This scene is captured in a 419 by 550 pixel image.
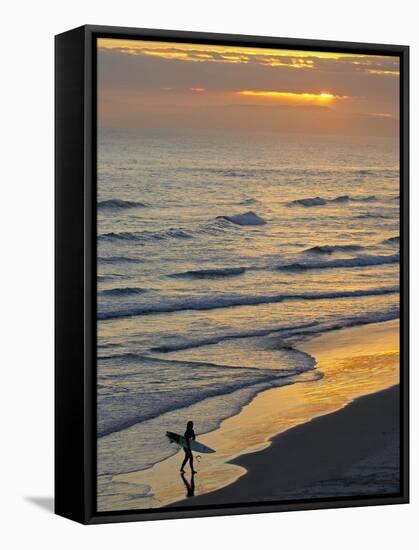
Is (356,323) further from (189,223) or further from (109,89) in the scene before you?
(109,89)

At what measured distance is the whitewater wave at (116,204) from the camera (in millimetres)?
10875

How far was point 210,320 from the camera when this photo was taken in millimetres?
11156

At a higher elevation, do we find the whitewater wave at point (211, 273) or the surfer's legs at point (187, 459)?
the whitewater wave at point (211, 273)

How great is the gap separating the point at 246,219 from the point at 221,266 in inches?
12.7

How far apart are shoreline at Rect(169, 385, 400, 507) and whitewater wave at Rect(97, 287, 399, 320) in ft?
2.11

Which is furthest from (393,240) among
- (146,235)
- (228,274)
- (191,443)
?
(191,443)

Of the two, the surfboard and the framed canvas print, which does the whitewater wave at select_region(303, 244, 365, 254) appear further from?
the surfboard

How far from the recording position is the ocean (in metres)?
10.9

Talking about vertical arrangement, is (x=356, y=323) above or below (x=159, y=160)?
below

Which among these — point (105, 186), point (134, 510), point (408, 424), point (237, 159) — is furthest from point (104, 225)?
point (408, 424)

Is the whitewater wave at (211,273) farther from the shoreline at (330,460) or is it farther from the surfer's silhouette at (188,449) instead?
the shoreline at (330,460)

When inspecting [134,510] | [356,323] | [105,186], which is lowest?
[134,510]

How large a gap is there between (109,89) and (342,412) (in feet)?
7.96

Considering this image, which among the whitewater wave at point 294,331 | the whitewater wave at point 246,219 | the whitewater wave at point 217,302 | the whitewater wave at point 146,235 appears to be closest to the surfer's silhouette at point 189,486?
the whitewater wave at point 294,331
